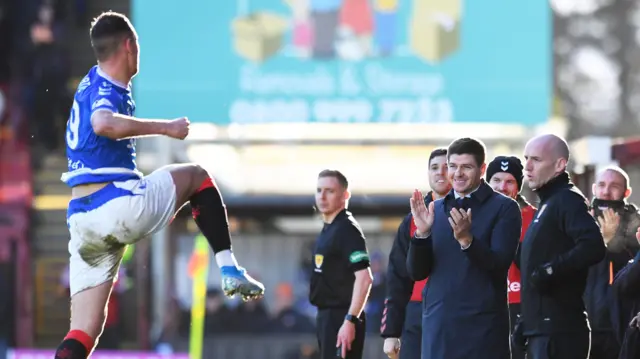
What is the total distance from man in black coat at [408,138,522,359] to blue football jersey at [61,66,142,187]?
169 cm

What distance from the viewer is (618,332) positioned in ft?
34.2

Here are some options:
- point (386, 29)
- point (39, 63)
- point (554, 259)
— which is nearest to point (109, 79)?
point (554, 259)

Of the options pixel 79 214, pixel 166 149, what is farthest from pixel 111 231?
pixel 166 149

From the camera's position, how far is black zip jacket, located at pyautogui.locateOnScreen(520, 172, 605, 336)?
870cm

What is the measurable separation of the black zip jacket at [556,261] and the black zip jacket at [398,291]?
151 cm

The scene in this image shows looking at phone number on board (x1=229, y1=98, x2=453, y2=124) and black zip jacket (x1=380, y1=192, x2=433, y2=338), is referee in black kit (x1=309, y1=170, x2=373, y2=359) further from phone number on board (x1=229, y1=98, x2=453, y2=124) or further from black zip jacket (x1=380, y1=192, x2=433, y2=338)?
phone number on board (x1=229, y1=98, x2=453, y2=124)

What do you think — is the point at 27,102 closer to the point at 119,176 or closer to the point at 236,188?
the point at 236,188

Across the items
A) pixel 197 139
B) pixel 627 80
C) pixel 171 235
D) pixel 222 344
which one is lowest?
pixel 222 344

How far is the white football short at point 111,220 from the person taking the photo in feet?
26.3

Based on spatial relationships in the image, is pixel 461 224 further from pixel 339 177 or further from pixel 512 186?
pixel 339 177

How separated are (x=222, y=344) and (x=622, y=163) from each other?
969 centimetres

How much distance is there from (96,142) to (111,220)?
17.5 inches

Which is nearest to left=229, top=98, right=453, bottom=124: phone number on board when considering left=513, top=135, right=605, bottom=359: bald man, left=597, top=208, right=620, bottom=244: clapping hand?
left=597, top=208, right=620, bottom=244: clapping hand

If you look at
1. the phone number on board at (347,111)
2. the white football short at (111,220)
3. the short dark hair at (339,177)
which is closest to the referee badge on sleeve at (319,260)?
the short dark hair at (339,177)
